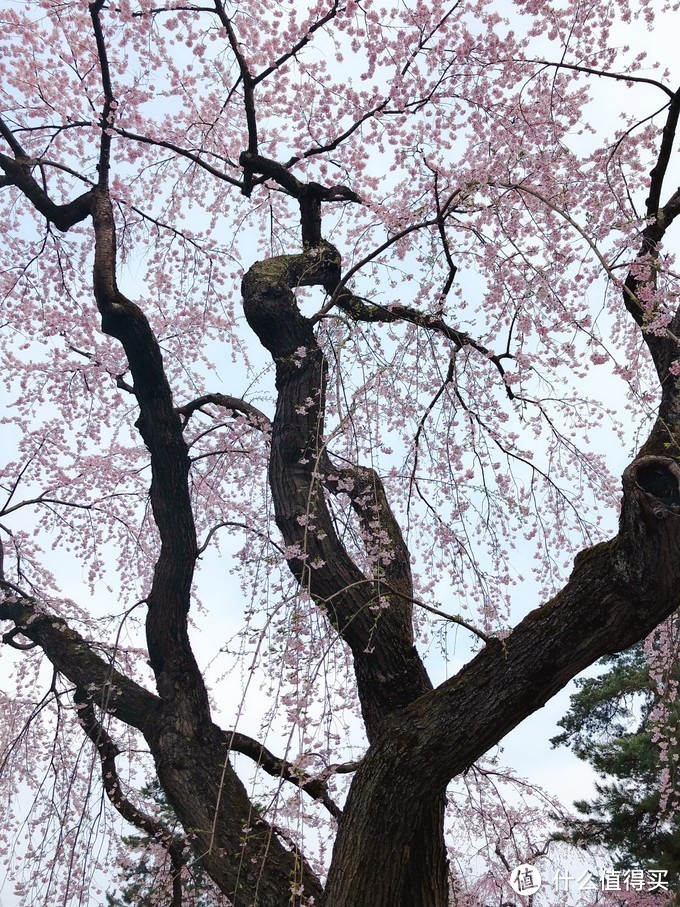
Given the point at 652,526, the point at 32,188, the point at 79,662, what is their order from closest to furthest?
the point at 652,526
the point at 79,662
the point at 32,188

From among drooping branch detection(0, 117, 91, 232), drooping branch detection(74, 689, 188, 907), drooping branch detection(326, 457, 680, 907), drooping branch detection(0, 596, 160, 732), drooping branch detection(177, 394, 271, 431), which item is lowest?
drooping branch detection(326, 457, 680, 907)

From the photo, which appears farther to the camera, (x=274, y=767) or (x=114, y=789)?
(x=114, y=789)

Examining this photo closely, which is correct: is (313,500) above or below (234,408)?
below

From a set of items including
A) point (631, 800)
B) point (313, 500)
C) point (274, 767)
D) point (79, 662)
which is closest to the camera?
point (313, 500)

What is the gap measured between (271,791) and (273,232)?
13.7 ft

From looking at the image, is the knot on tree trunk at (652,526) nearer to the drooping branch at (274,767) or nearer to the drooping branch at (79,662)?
the drooping branch at (274,767)

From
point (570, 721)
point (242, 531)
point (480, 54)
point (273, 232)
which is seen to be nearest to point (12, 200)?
point (273, 232)

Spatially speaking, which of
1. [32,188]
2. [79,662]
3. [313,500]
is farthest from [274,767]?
[32,188]

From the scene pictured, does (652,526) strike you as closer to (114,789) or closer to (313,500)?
(313,500)

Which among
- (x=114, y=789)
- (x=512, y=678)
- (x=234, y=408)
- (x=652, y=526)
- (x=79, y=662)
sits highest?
(x=234, y=408)

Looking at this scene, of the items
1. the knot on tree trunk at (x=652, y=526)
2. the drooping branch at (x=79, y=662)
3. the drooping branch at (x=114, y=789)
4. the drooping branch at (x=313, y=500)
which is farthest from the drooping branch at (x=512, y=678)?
the drooping branch at (x=114, y=789)

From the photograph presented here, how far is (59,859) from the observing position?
448 centimetres

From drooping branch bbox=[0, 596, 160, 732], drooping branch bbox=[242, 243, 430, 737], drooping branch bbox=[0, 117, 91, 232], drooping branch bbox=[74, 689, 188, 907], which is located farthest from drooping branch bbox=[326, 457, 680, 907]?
drooping branch bbox=[0, 117, 91, 232]

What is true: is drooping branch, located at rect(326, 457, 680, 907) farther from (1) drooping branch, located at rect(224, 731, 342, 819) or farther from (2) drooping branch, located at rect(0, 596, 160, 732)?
(2) drooping branch, located at rect(0, 596, 160, 732)
